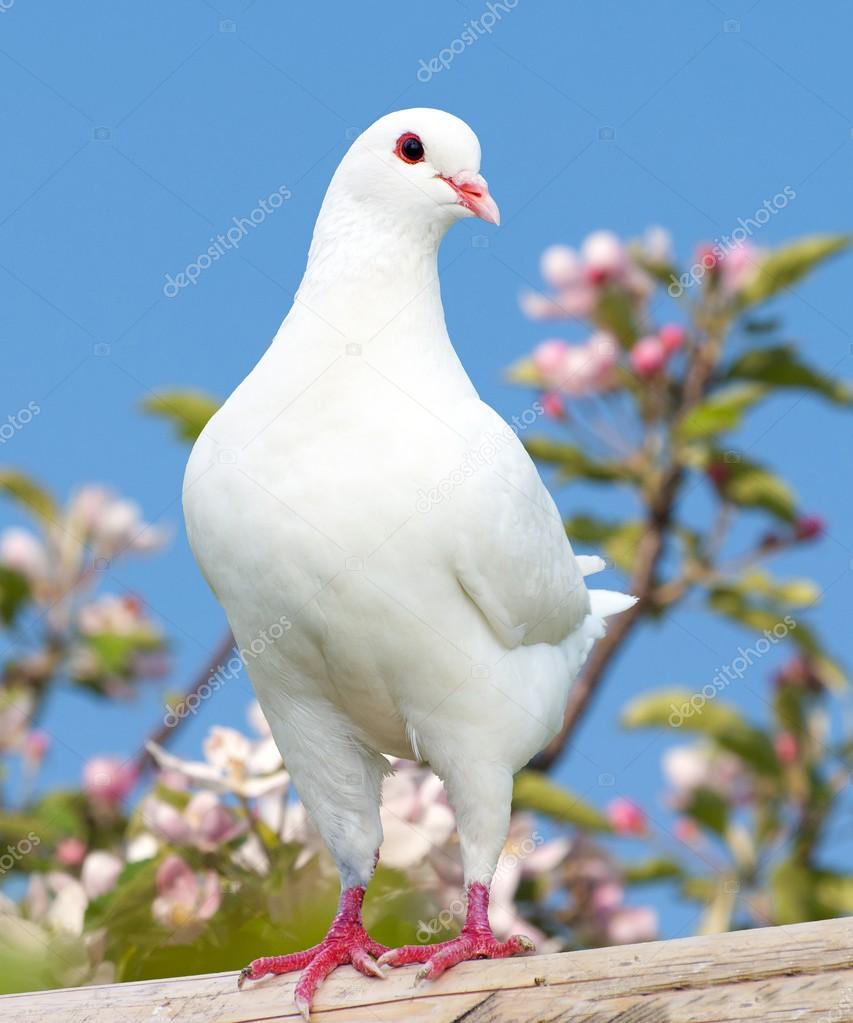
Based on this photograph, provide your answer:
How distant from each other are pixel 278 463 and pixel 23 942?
196 cm

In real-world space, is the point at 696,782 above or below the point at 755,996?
below

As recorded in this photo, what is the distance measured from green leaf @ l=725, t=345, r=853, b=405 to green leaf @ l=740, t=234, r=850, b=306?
0.30 meters

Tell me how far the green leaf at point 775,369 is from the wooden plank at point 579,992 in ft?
16.1

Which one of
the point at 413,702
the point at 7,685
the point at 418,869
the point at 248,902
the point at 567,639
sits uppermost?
the point at 567,639

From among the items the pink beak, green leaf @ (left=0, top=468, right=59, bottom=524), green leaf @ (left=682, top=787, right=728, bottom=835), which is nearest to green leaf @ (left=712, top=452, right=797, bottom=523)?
green leaf @ (left=682, top=787, right=728, bottom=835)

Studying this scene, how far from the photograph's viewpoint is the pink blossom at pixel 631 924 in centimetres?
555

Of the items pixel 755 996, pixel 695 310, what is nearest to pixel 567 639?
pixel 755 996

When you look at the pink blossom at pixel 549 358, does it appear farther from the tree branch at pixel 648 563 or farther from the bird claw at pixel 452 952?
the bird claw at pixel 452 952

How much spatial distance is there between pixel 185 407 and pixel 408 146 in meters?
2.78

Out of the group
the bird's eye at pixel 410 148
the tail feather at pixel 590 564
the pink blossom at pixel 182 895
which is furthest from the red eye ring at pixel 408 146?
Answer: the pink blossom at pixel 182 895

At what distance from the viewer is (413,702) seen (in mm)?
3719

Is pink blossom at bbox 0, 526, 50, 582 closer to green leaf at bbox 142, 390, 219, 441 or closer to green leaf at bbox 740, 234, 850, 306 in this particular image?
green leaf at bbox 142, 390, 219, 441

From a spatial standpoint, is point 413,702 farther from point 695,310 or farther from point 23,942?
point 695,310

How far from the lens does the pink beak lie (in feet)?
12.4
